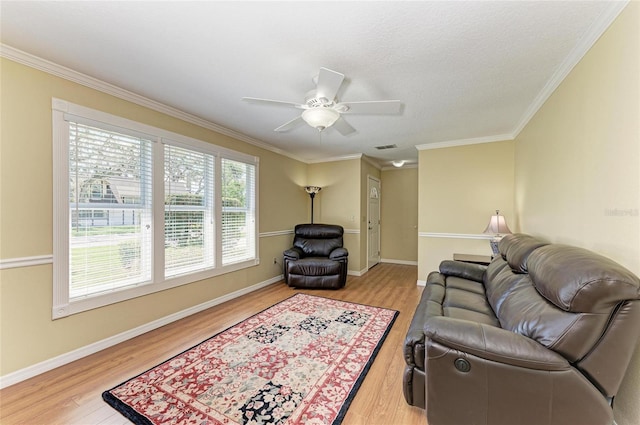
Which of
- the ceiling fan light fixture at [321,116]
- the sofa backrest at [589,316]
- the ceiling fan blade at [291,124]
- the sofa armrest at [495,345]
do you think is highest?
the ceiling fan blade at [291,124]

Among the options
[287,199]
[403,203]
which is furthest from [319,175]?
[403,203]

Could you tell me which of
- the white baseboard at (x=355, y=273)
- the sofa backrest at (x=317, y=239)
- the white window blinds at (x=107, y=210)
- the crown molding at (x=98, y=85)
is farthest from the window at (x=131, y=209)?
the white baseboard at (x=355, y=273)

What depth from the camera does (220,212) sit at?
360cm

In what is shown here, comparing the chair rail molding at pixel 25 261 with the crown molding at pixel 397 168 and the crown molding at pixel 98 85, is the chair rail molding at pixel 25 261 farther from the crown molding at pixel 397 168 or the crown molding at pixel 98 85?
the crown molding at pixel 397 168

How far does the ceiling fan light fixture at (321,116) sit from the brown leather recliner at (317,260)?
252 cm

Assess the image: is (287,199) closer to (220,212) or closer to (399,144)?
(220,212)

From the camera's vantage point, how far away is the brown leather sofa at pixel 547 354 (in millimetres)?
1120

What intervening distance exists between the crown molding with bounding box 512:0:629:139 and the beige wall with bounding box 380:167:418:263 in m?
3.51

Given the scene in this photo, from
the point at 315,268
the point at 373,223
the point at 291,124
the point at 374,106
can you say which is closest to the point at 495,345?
the point at 374,106

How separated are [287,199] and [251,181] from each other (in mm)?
1015

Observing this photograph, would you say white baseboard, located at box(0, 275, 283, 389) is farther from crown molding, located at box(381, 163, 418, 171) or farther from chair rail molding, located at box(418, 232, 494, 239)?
crown molding, located at box(381, 163, 418, 171)

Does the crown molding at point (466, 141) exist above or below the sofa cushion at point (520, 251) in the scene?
above

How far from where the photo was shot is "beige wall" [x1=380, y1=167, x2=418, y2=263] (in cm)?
625

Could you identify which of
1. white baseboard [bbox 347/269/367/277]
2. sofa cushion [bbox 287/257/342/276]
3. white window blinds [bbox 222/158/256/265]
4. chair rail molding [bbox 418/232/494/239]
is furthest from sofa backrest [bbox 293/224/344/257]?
chair rail molding [bbox 418/232/494/239]
